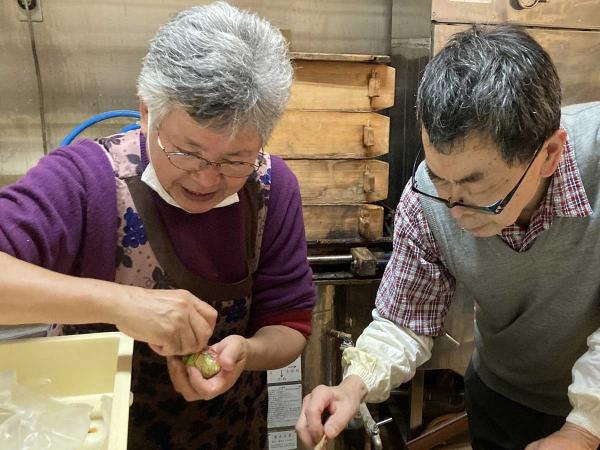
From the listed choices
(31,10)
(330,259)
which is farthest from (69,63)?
(330,259)

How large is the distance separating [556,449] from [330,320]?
1.33 metres

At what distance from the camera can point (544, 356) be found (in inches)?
56.1

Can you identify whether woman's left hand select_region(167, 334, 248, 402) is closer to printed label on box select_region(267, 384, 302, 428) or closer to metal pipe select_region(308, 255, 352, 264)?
metal pipe select_region(308, 255, 352, 264)

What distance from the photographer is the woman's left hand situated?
1.11 metres

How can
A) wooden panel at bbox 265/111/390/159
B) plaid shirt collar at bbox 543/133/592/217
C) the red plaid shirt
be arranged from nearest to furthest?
plaid shirt collar at bbox 543/133/592/217, the red plaid shirt, wooden panel at bbox 265/111/390/159

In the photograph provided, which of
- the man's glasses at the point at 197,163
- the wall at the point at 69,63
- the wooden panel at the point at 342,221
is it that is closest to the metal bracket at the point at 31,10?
the wall at the point at 69,63

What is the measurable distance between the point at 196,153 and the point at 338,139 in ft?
3.63

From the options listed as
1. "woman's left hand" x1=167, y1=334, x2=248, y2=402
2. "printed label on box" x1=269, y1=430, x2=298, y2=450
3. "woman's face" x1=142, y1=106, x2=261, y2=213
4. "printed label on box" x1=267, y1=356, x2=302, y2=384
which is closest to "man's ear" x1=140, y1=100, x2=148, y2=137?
"woman's face" x1=142, y1=106, x2=261, y2=213

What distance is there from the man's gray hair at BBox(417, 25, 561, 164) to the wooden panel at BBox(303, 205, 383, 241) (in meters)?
1.10

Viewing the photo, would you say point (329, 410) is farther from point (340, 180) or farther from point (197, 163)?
point (340, 180)

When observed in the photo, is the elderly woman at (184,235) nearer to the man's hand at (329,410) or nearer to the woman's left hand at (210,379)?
the woman's left hand at (210,379)

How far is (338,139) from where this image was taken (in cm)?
207

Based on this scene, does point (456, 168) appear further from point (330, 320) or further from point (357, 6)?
point (357, 6)

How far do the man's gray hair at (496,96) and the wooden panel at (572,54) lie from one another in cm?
98
